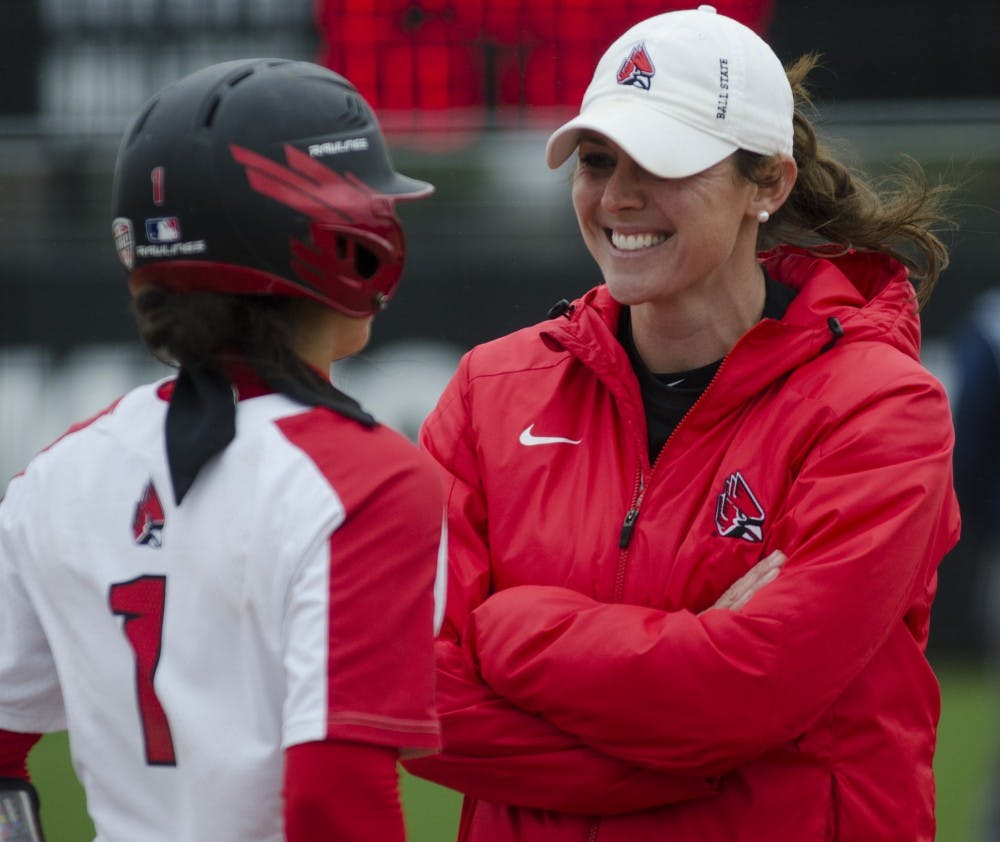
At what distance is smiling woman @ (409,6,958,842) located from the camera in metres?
1.86

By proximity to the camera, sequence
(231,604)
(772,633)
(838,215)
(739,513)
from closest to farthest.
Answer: (231,604), (772,633), (739,513), (838,215)

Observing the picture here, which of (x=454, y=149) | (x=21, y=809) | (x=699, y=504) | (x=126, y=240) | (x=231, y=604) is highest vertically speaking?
(x=126, y=240)

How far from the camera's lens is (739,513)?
1.95 metres

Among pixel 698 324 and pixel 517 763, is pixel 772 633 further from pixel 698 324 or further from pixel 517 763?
pixel 698 324

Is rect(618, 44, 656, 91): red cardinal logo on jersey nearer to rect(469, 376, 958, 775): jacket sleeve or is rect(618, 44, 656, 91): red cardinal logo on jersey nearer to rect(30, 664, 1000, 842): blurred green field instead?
rect(469, 376, 958, 775): jacket sleeve

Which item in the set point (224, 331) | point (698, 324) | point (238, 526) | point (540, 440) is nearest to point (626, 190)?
point (698, 324)

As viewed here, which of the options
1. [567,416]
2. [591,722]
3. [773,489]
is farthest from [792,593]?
[567,416]

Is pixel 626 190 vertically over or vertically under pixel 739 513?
over

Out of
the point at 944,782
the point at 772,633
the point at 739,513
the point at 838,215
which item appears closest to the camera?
the point at 772,633

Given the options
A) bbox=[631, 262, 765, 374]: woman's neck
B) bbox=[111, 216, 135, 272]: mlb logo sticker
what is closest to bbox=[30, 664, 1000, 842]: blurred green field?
bbox=[631, 262, 765, 374]: woman's neck

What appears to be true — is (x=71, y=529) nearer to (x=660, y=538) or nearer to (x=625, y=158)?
(x=660, y=538)

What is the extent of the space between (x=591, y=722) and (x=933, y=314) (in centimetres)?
372

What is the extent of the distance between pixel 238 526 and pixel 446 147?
13.2 feet

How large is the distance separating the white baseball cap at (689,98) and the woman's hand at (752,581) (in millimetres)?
512
